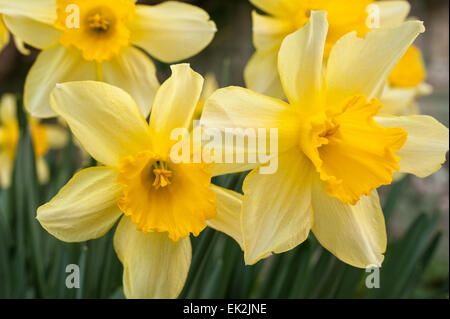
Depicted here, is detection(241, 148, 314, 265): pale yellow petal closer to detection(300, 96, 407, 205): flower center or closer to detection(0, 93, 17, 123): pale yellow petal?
detection(300, 96, 407, 205): flower center

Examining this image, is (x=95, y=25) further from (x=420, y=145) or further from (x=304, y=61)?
(x=420, y=145)

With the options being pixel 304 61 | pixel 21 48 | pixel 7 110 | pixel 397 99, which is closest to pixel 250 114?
pixel 304 61

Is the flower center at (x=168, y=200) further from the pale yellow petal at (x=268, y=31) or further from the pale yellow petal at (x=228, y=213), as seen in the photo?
the pale yellow petal at (x=268, y=31)

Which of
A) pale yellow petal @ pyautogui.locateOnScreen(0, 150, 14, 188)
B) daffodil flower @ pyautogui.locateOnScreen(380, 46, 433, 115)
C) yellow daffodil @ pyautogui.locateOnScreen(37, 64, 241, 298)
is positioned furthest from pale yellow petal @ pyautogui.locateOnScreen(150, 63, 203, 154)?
pale yellow petal @ pyautogui.locateOnScreen(0, 150, 14, 188)

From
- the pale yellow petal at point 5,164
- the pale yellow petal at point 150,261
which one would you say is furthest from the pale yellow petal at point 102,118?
the pale yellow petal at point 5,164
